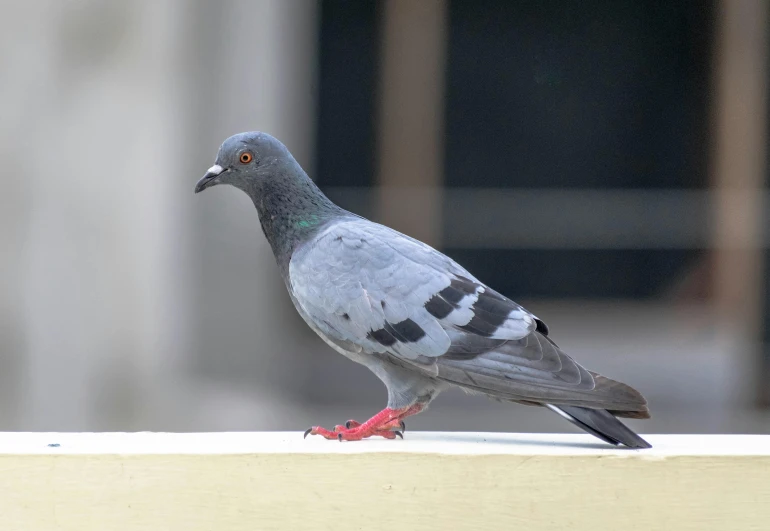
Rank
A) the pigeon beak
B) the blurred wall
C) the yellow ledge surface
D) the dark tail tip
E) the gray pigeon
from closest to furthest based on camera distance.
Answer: the yellow ledge surface, the dark tail tip, the gray pigeon, the pigeon beak, the blurred wall

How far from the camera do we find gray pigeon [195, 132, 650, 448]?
222 centimetres

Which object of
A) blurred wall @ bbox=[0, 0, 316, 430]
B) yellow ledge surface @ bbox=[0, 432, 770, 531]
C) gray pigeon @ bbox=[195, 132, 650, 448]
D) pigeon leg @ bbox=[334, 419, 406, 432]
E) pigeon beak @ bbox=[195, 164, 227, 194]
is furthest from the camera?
blurred wall @ bbox=[0, 0, 316, 430]

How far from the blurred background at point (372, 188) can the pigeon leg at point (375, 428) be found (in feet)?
12.4

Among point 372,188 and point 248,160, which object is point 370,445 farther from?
point 372,188

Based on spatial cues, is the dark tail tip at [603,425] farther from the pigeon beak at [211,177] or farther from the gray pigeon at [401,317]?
the pigeon beak at [211,177]

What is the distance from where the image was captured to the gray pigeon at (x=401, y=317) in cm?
222

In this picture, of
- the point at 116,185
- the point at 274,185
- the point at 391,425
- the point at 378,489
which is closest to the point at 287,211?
the point at 274,185

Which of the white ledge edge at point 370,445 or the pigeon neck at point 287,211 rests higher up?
the pigeon neck at point 287,211

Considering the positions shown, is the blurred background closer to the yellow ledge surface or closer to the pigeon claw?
the pigeon claw

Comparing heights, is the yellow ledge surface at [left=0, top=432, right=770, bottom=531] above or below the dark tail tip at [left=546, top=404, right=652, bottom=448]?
below

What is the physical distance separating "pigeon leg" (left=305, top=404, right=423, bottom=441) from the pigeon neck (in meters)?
0.45

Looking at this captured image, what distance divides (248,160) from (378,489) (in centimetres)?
94

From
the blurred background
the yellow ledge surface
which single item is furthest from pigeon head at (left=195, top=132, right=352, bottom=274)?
the blurred background

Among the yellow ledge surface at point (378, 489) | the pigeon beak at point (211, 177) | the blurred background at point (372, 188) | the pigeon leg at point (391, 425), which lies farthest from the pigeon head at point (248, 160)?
the blurred background at point (372, 188)
